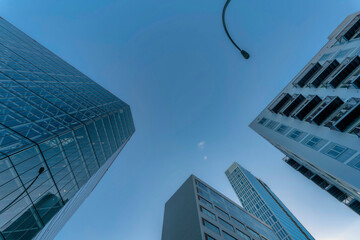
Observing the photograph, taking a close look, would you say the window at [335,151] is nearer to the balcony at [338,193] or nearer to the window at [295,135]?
the window at [295,135]

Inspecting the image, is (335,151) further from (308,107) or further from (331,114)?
(308,107)

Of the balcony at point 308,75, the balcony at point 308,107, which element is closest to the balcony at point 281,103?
the balcony at point 308,75

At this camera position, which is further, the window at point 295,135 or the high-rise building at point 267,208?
the high-rise building at point 267,208

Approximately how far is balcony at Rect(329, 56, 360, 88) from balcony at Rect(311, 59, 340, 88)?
10.1ft

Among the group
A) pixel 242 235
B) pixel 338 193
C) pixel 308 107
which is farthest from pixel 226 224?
pixel 338 193

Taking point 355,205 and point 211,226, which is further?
point 355,205

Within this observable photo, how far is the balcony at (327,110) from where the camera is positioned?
21.2 metres

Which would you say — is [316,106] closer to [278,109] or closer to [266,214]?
[278,109]

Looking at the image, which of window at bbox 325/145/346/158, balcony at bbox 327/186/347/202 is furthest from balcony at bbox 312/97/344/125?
balcony at bbox 327/186/347/202

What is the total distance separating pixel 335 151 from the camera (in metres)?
20.3

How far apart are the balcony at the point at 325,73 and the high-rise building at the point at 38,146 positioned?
122 ft

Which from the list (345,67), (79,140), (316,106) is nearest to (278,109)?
(316,106)

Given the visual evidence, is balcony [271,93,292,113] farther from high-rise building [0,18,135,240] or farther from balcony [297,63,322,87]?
high-rise building [0,18,135,240]

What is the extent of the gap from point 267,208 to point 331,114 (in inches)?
3264
